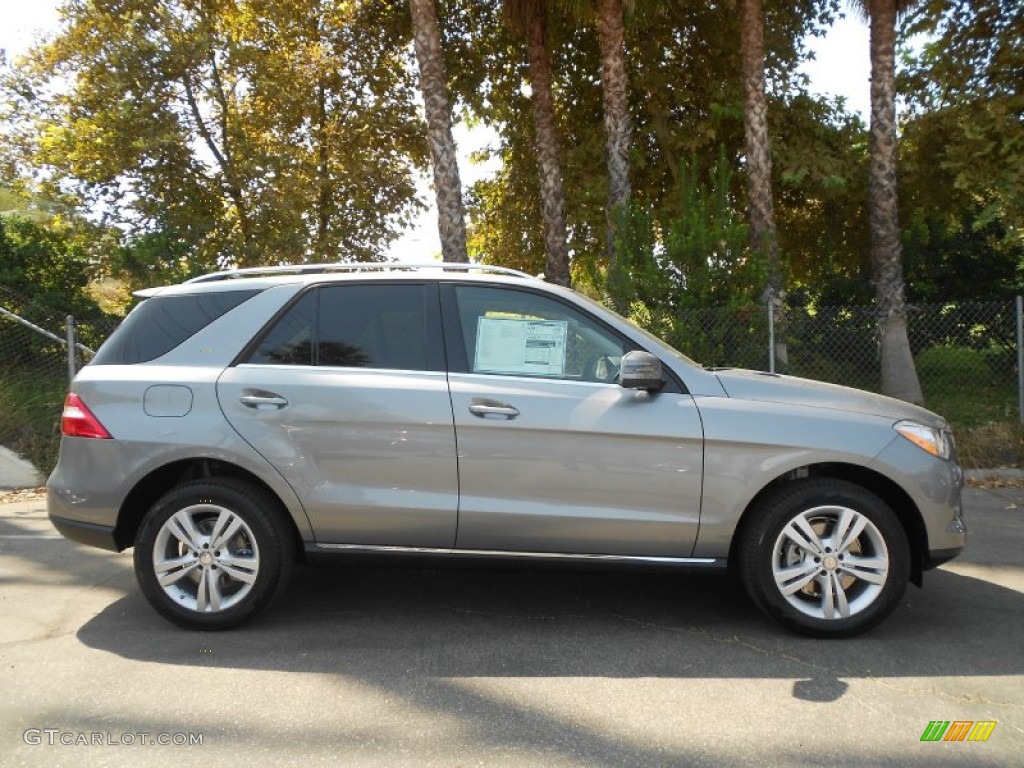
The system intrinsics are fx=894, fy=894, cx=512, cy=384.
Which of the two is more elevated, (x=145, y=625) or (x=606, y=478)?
(x=606, y=478)

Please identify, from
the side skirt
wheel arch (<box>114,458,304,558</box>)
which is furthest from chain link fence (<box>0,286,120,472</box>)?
the side skirt

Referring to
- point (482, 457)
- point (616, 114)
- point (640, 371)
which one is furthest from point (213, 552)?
point (616, 114)

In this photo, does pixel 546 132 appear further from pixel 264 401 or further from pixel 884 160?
pixel 264 401

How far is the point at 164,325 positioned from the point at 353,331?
102 cm

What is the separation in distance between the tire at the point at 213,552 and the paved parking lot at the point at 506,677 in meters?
0.18

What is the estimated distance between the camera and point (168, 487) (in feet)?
15.7

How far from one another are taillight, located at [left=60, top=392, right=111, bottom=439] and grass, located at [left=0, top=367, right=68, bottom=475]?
524cm

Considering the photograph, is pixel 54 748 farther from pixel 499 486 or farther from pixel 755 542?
pixel 755 542

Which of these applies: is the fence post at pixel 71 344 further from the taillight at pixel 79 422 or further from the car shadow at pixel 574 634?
the taillight at pixel 79 422

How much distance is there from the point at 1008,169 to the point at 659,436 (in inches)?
376

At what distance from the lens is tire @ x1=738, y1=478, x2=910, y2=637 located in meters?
4.37

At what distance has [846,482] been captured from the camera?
14.5 feet

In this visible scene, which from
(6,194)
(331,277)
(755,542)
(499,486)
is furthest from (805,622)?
(6,194)

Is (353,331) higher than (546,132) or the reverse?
the reverse
